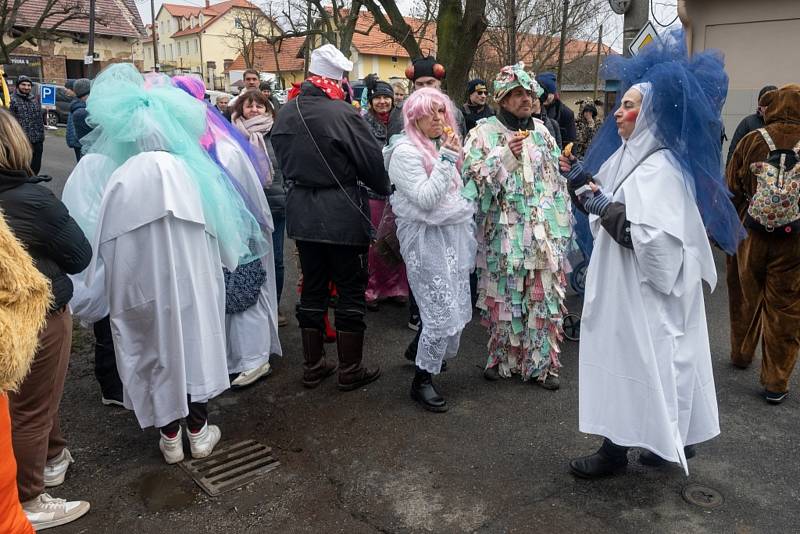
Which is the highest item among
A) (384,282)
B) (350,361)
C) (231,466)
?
(384,282)

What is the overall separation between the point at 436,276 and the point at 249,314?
1.22m

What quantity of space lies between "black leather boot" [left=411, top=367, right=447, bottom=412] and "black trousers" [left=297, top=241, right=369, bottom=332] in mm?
506

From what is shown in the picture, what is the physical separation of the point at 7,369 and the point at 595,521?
2.33 meters

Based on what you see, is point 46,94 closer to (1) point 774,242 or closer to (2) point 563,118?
(2) point 563,118

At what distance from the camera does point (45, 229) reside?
2.58 meters

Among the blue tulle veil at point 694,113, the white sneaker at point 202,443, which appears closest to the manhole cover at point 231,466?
the white sneaker at point 202,443

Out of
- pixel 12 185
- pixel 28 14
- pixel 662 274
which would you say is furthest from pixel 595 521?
pixel 28 14

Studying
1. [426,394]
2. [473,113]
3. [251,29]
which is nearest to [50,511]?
[426,394]

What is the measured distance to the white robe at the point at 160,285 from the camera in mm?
3037

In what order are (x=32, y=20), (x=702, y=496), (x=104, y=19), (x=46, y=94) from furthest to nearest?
1. (x=32, y=20)
2. (x=104, y=19)
3. (x=46, y=94)
4. (x=702, y=496)

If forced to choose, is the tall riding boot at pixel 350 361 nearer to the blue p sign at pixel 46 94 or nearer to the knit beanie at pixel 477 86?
the knit beanie at pixel 477 86

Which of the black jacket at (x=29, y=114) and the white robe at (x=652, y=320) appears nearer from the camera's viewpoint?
the white robe at (x=652, y=320)

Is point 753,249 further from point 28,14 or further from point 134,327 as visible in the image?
point 28,14

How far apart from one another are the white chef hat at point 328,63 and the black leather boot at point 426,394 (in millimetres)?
1896
